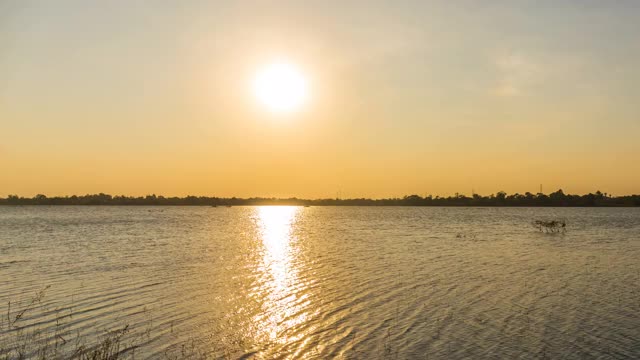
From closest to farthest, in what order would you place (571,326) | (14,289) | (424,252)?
(571,326) → (14,289) → (424,252)

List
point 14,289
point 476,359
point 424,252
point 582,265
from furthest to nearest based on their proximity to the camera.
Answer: point 424,252, point 582,265, point 14,289, point 476,359

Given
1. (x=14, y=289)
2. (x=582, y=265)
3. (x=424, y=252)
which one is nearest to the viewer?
(x=14, y=289)

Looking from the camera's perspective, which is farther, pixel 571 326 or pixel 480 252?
pixel 480 252

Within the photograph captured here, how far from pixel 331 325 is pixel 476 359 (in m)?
6.86

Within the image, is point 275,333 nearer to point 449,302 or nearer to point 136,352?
point 136,352

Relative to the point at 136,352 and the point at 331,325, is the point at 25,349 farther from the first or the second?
the point at 331,325

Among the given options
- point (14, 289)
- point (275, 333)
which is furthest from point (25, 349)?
point (14, 289)

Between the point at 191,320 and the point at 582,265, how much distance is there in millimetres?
34340

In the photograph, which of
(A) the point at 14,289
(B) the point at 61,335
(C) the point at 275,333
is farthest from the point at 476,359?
(A) the point at 14,289

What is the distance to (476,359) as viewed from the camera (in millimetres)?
16625

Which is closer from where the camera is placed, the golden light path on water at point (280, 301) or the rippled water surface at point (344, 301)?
the rippled water surface at point (344, 301)

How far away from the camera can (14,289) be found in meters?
28.7

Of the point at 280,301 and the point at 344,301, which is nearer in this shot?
the point at 344,301

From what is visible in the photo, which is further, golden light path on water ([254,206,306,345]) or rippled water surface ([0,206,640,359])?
golden light path on water ([254,206,306,345])
